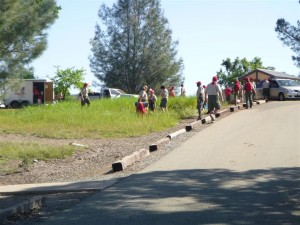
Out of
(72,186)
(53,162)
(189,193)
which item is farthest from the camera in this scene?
(53,162)

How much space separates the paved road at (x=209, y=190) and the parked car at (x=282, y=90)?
1981 centimetres

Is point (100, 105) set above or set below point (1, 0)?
below

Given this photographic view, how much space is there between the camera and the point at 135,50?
196 ft

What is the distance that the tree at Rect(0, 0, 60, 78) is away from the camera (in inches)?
896

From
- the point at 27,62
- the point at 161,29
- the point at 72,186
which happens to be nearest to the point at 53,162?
the point at 72,186

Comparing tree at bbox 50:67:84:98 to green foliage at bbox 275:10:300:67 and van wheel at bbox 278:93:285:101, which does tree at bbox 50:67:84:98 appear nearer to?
van wheel at bbox 278:93:285:101

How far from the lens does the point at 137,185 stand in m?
9.96

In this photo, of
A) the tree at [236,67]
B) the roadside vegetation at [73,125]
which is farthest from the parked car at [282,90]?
the tree at [236,67]

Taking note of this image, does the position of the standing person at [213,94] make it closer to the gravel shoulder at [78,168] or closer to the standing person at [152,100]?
the gravel shoulder at [78,168]

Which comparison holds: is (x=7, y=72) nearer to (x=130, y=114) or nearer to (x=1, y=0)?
(x=1, y=0)

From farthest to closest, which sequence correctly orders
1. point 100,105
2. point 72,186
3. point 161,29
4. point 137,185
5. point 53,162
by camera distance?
point 161,29 → point 100,105 → point 53,162 → point 72,186 → point 137,185

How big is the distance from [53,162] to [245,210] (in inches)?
356

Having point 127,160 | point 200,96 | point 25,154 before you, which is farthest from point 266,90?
point 127,160

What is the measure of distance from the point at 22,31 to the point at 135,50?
119ft
